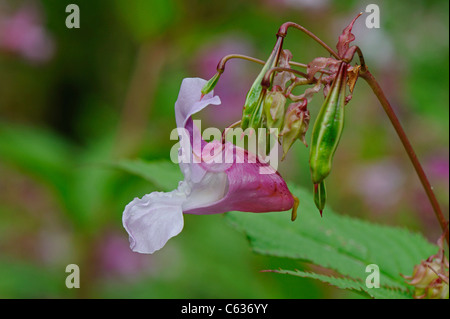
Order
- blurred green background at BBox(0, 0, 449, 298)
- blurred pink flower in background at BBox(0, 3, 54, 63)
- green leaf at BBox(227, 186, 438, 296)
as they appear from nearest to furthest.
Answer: green leaf at BBox(227, 186, 438, 296) → blurred green background at BBox(0, 0, 449, 298) → blurred pink flower in background at BBox(0, 3, 54, 63)

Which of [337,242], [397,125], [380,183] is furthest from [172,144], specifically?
[397,125]

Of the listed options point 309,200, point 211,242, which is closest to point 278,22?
point 211,242

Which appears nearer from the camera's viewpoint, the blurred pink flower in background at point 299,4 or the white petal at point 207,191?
the white petal at point 207,191

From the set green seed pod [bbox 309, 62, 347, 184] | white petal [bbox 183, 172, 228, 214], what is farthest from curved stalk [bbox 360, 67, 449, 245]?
white petal [bbox 183, 172, 228, 214]

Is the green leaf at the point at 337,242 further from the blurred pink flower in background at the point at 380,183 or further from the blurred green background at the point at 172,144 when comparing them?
the blurred pink flower in background at the point at 380,183

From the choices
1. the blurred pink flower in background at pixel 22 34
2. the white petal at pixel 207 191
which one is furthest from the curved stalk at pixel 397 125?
the blurred pink flower in background at pixel 22 34

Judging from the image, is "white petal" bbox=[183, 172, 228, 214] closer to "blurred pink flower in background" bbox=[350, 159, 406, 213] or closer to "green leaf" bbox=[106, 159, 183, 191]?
"green leaf" bbox=[106, 159, 183, 191]

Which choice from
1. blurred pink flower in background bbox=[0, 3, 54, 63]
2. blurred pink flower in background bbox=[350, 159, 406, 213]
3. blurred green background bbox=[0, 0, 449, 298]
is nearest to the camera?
blurred green background bbox=[0, 0, 449, 298]

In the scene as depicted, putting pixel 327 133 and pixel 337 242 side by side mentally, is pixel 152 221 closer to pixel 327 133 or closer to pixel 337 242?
pixel 327 133
